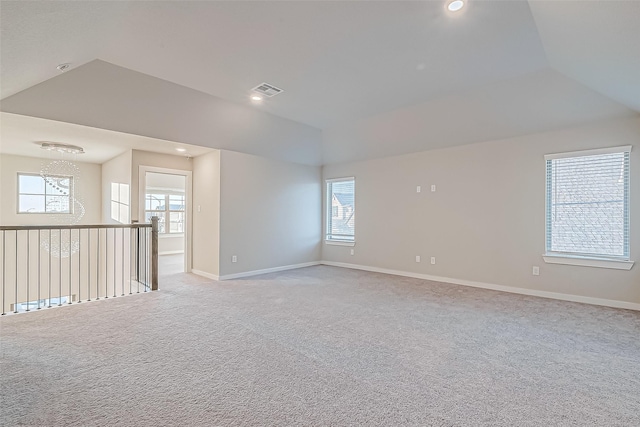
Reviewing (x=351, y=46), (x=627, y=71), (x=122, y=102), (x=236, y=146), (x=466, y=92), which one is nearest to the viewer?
(x=627, y=71)

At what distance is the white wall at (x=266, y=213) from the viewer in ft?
18.0

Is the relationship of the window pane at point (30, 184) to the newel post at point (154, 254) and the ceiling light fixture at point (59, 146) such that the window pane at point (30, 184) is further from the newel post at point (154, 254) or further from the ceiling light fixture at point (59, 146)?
the newel post at point (154, 254)

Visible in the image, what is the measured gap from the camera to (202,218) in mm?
5805

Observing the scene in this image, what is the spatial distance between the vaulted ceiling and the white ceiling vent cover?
0.42 feet

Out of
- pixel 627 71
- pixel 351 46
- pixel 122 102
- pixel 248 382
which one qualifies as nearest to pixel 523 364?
pixel 248 382

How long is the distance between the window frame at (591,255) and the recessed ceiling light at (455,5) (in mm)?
2974

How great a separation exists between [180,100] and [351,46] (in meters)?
2.45

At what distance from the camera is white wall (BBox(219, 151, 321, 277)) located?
549cm

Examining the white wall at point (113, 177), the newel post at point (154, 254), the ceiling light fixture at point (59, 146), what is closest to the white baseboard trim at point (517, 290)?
the newel post at point (154, 254)

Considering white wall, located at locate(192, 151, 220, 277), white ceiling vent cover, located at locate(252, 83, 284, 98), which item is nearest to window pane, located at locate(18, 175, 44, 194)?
white wall, located at locate(192, 151, 220, 277)

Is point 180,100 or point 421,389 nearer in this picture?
point 421,389

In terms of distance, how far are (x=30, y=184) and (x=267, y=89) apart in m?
6.00

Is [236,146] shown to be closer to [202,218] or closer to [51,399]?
[202,218]

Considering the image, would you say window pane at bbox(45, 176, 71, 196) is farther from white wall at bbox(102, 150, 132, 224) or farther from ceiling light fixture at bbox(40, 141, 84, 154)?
ceiling light fixture at bbox(40, 141, 84, 154)
